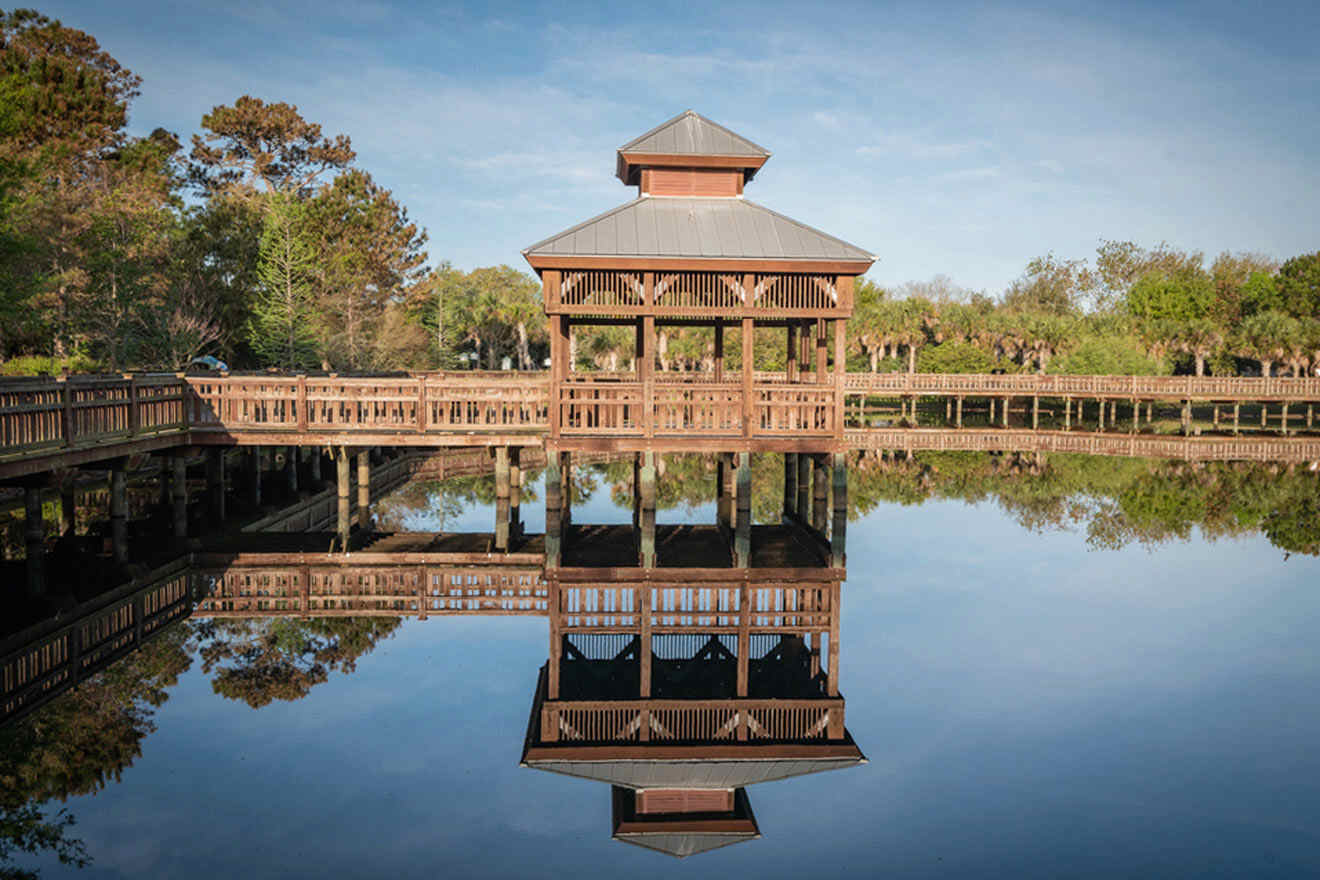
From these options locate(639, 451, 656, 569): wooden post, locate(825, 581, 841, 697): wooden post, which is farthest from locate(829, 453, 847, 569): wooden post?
locate(639, 451, 656, 569): wooden post

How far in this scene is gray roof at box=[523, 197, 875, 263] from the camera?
17188 millimetres

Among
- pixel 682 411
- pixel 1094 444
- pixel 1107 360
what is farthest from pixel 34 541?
pixel 1107 360

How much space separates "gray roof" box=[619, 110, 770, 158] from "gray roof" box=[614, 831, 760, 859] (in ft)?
46.5

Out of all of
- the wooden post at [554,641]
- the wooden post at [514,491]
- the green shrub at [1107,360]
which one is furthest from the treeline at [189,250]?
the green shrub at [1107,360]

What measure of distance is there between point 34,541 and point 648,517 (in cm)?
1022

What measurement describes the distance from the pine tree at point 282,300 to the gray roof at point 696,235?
26783mm

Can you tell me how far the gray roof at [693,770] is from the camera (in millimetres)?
9102

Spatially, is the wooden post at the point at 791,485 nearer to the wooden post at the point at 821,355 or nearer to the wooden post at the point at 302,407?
the wooden post at the point at 821,355

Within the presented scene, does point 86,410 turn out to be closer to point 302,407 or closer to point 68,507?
point 302,407

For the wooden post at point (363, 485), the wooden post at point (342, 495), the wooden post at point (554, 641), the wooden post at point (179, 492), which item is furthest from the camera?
the wooden post at point (363, 485)

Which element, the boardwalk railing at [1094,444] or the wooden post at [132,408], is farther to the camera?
the boardwalk railing at [1094,444]

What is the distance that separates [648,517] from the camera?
17.7 m

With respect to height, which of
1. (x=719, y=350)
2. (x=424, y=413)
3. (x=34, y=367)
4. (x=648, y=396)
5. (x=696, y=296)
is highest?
(x=696, y=296)

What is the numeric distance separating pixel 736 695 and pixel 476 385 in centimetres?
1025
